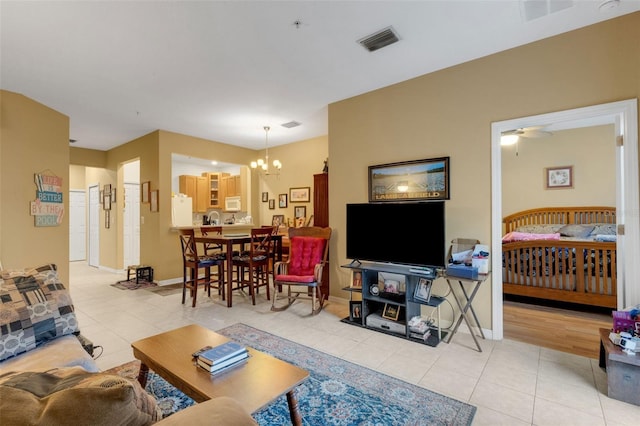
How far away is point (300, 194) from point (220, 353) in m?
4.61

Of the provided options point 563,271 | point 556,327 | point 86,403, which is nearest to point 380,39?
point 86,403

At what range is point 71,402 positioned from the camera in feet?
1.84

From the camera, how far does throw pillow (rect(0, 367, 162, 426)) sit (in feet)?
1.76

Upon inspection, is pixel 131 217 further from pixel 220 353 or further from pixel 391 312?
pixel 220 353

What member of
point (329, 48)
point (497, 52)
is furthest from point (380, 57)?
point (497, 52)

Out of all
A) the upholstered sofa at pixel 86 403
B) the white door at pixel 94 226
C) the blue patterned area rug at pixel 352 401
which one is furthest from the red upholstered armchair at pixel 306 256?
the white door at pixel 94 226

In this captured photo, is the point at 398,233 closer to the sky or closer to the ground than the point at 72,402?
closer to the sky

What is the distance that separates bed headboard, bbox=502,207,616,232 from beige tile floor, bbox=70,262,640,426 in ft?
11.8

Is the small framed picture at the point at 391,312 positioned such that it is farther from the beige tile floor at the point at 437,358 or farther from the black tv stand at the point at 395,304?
the beige tile floor at the point at 437,358

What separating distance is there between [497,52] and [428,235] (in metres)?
1.90

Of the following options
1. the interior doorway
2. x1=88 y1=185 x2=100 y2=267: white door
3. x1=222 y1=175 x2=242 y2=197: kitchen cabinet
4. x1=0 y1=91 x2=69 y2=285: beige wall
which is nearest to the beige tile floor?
x1=0 y1=91 x2=69 y2=285: beige wall

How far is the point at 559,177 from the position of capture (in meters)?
5.41

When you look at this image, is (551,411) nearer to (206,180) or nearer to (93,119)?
(93,119)

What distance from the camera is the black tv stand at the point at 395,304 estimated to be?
2918 millimetres
